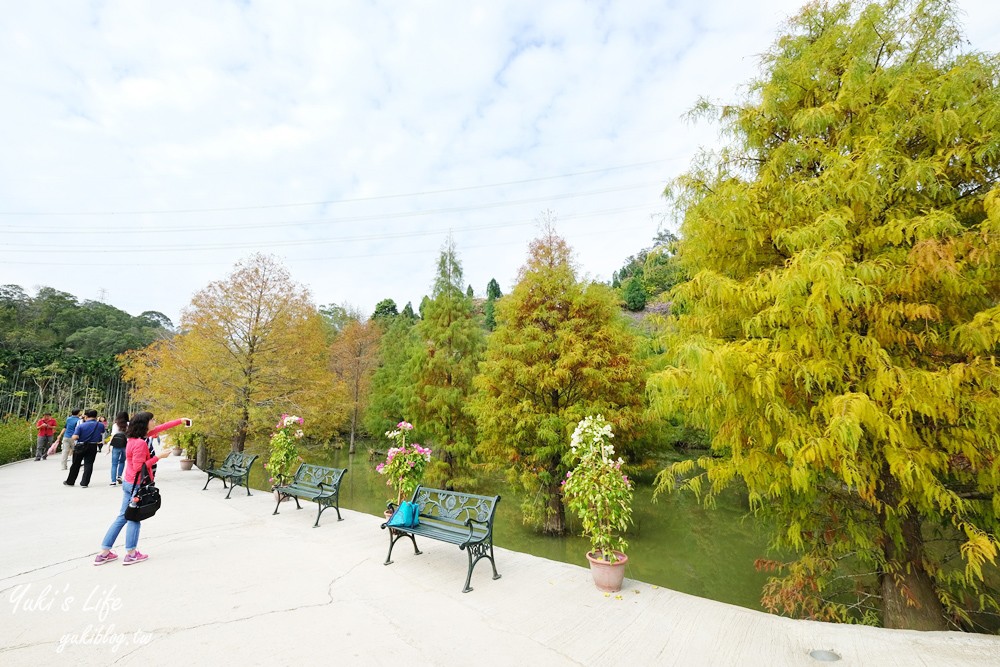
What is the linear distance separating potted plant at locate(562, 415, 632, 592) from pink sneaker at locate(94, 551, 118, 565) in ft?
18.3

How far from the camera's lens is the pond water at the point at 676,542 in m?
7.46

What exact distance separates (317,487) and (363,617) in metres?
4.41

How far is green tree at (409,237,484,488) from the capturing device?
42.0 ft

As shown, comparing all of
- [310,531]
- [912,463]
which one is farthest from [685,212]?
[310,531]

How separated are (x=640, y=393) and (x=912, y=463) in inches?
235

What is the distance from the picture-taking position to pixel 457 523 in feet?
16.5

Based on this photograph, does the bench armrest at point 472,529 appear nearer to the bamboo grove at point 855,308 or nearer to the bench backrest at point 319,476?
the bamboo grove at point 855,308

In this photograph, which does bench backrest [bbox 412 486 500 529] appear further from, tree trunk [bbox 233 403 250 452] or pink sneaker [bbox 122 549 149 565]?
tree trunk [bbox 233 403 250 452]

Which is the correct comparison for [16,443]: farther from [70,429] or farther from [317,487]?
[317,487]

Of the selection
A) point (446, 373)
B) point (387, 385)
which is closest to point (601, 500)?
point (446, 373)

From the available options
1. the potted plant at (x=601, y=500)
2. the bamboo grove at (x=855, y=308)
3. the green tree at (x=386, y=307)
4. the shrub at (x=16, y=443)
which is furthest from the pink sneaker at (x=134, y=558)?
the green tree at (x=386, y=307)

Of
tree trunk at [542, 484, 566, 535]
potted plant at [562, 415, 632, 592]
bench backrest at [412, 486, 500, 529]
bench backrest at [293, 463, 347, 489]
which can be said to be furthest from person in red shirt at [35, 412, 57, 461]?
potted plant at [562, 415, 632, 592]

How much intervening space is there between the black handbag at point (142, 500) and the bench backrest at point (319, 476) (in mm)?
2493

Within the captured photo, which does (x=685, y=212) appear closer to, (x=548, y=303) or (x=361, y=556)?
(x=548, y=303)
